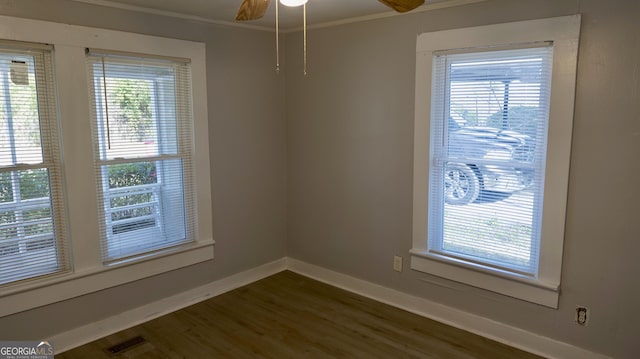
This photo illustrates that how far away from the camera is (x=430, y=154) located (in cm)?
323

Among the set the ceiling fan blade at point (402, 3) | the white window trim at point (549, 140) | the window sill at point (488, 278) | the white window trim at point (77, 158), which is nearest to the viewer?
the ceiling fan blade at point (402, 3)

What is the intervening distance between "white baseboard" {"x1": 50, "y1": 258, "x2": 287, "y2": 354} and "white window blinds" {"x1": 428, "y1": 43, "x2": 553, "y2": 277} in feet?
5.51

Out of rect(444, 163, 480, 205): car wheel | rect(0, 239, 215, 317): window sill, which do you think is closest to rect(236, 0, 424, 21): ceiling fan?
rect(444, 163, 480, 205): car wheel

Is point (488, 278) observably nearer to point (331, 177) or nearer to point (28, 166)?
point (331, 177)

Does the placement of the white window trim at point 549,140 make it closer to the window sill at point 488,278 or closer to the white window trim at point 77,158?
the window sill at point 488,278

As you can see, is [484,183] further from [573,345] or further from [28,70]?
[28,70]

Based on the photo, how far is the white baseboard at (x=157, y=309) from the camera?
116 inches

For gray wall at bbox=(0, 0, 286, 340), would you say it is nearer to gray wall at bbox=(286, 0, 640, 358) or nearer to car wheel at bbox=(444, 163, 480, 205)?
gray wall at bbox=(286, 0, 640, 358)

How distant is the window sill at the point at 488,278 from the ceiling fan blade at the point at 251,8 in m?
2.16

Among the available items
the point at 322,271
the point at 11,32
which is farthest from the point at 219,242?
the point at 11,32

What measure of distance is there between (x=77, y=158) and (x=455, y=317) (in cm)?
286

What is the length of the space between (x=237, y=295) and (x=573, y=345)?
2519mm

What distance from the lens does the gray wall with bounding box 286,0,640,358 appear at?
248 cm

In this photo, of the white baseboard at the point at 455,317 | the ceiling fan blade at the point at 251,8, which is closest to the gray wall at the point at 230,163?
the white baseboard at the point at 455,317
